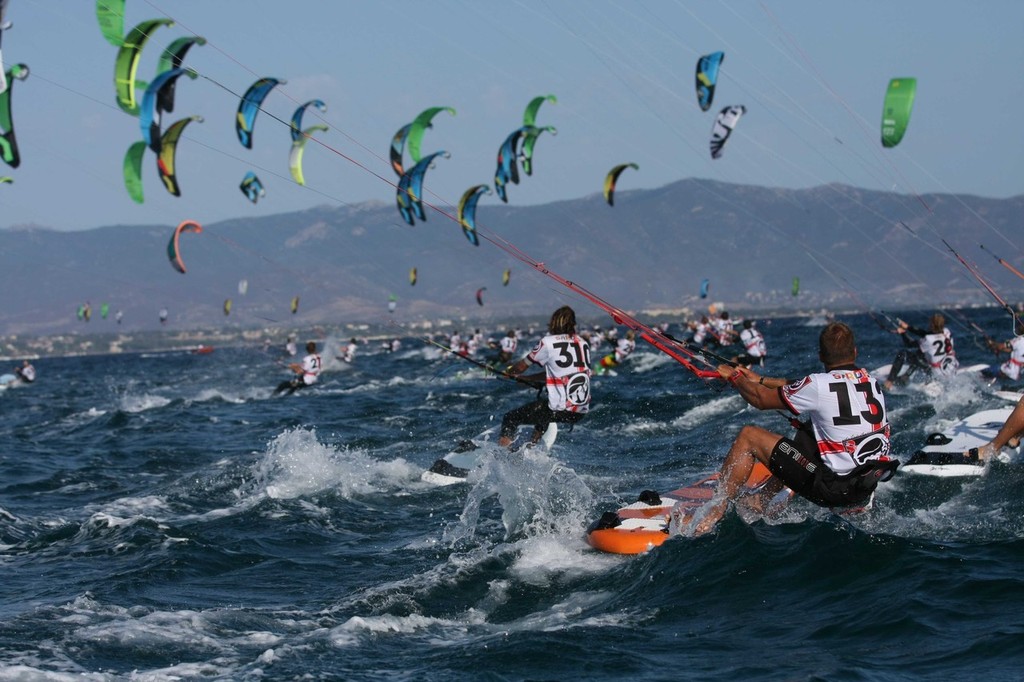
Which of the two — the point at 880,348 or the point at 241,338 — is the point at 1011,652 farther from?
the point at 241,338

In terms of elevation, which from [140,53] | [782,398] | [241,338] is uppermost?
[140,53]

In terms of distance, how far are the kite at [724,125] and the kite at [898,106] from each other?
8243 mm

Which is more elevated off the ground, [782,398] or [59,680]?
[782,398]

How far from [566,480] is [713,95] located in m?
14.4

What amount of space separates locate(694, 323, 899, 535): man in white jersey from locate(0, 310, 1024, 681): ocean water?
48 cm

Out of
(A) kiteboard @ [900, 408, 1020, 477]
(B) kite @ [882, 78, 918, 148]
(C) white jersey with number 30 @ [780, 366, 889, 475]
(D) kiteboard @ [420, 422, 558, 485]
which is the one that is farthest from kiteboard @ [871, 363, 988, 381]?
(C) white jersey with number 30 @ [780, 366, 889, 475]

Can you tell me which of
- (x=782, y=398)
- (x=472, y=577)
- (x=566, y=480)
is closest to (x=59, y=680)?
(x=472, y=577)

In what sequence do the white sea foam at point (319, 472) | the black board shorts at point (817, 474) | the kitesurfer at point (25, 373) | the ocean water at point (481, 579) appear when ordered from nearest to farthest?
the ocean water at point (481, 579) → the black board shorts at point (817, 474) → the white sea foam at point (319, 472) → the kitesurfer at point (25, 373)

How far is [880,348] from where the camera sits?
44219 mm

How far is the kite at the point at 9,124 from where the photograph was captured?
1576 centimetres

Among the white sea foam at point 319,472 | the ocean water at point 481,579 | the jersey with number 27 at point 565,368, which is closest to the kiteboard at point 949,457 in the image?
the ocean water at point 481,579

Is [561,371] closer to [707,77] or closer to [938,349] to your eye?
[938,349]

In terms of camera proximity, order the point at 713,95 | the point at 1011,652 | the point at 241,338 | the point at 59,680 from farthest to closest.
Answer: the point at 241,338
the point at 713,95
the point at 59,680
the point at 1011,652

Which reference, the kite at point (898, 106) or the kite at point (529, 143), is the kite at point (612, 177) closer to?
the kite at point (529, 143)
